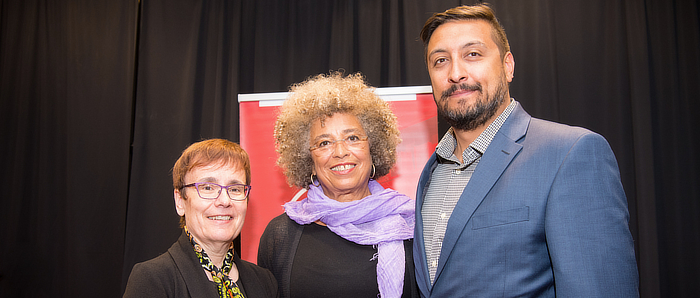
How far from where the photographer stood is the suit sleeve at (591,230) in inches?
40.2

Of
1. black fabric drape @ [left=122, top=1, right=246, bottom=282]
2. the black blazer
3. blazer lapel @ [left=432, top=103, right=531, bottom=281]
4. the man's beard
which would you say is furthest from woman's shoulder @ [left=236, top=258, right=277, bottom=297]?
black fabric drape @ [left=122, top=1, right=246, bottom=282]

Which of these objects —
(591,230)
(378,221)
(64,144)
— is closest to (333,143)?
(378,221)

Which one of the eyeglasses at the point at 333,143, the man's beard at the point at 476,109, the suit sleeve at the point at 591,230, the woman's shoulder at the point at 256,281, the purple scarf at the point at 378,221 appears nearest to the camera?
the suit sleeve at the point at 591,230

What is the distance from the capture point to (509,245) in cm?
117

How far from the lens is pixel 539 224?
44.9 inches

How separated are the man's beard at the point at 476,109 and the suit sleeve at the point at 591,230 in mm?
369

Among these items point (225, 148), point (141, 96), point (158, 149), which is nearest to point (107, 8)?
point (141, 96)

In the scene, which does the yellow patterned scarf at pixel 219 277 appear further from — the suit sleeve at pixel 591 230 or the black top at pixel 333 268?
the suit sleeve at pixel 591 230

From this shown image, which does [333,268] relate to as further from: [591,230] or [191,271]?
[591,230]

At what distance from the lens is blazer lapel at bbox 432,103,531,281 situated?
1266mm

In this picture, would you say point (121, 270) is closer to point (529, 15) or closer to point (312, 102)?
point (312, 102)

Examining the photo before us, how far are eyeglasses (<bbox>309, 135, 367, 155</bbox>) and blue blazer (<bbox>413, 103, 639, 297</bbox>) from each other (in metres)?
0.70

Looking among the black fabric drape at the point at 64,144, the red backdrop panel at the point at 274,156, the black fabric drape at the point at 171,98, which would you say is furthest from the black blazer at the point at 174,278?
the black fabric drape at the point at 64,144

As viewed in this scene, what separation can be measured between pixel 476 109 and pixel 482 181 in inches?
11.4
